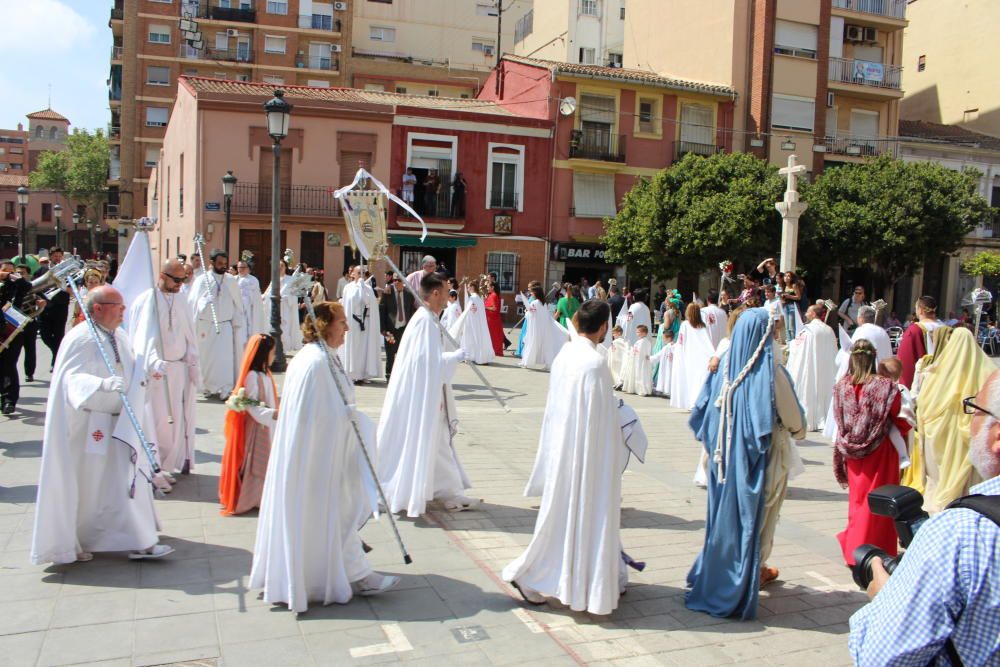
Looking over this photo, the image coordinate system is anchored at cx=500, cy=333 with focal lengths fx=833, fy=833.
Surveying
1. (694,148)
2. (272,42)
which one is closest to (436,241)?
(694,148)

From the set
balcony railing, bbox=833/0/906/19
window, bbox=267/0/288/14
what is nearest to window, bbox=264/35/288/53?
window, bbox=267/0/288/14

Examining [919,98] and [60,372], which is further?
[919,98]

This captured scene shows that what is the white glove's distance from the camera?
492 cm

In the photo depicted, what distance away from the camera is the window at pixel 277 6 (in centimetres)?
4672

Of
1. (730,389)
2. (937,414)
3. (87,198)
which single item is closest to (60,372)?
(730,389)

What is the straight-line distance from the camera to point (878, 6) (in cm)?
3550

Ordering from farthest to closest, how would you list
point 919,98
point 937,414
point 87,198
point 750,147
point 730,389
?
point 87,198 → point 919,98 → point 750,147 → point 937,414 → point 730,389

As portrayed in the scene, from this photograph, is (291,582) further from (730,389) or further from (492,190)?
(492,190)

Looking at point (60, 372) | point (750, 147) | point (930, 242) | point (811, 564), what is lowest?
point (811, 564)

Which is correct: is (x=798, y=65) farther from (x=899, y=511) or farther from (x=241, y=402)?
(x=899, y=511)

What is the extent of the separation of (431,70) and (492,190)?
66.0 feet

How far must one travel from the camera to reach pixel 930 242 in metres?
29.7

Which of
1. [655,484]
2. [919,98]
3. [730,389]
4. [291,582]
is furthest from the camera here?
[919,98]

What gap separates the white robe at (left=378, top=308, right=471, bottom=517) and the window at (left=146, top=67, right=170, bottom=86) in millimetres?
45784
